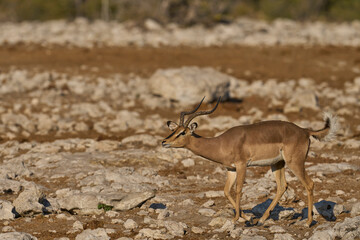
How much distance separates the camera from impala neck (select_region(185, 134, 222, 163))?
998 centimetres

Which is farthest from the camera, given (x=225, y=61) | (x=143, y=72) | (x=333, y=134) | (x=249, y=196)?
(x=225, y=61)

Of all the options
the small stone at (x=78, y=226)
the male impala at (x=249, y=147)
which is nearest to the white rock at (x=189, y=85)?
the male impala at (x=249, y=147)

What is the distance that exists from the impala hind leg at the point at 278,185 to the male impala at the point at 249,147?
16 millimetres

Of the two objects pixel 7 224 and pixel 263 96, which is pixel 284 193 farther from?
pixel 263 96

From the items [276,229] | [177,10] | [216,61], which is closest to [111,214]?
[276,229]

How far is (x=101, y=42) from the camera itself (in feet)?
90.6

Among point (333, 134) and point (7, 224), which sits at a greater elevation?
point (333, 134)

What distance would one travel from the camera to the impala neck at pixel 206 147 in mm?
9984

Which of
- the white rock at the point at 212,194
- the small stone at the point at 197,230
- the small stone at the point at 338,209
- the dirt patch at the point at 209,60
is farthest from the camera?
the dirt patch at the point at 209,60

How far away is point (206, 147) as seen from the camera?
10.0 m

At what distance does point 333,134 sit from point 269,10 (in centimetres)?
3123

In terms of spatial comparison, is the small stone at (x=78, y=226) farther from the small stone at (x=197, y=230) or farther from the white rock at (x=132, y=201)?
the small stone at (x=197, y=230)

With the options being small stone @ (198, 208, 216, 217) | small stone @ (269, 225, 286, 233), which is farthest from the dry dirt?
small stone @ (269, 225, 286, 233)

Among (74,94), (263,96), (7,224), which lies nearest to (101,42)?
(74,94)
